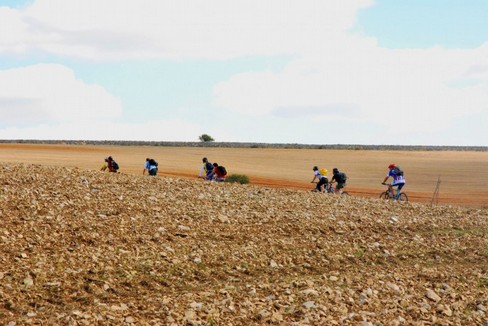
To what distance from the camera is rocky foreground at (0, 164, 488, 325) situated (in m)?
12.2

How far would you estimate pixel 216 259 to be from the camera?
51.6ft

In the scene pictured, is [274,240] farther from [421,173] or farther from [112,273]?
[421,173]

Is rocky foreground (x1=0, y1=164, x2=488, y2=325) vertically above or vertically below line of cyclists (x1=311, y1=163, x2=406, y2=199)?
below

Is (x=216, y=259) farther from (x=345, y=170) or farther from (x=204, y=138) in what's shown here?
(x=204, y=138)

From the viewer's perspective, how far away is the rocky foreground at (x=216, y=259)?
12250mm

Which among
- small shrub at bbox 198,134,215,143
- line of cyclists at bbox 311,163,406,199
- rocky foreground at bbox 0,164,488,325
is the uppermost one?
small shrub at bbox 198,134,215,143

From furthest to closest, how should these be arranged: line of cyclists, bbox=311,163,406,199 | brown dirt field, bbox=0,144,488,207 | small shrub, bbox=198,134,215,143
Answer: small shrub, bbox=198,134,215,143, brown dirt field, bbox=0,144,488,207, line of cyclists, bbox=311,163,406,199

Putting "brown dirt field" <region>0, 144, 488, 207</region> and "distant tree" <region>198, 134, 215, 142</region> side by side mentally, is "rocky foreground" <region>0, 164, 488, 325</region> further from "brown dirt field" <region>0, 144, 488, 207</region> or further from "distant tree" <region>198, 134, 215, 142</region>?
"distant tree" <region>198, 134, 215, 142</region>

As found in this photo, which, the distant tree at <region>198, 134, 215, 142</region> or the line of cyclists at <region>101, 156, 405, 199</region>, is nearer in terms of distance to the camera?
the line of cyclists at <region>101, 156, 405, 199</region>

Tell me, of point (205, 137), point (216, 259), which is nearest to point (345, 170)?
point (216, 259)

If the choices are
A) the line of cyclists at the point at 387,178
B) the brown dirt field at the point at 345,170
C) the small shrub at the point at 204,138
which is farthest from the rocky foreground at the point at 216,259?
the small shrub at the point at 204,138

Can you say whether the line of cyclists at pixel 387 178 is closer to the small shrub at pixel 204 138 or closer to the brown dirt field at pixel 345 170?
the brown dirt field at pixel 345 170

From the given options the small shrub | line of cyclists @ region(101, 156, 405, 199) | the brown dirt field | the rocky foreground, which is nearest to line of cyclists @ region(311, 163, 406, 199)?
line of cyclists @ region(101, 156, 405, 199)

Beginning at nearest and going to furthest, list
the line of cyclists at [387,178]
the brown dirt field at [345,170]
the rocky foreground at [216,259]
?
the rocky foreground at [216,259] < the line of cyclists at [387,178] < the brown dirt field at [345,170]
